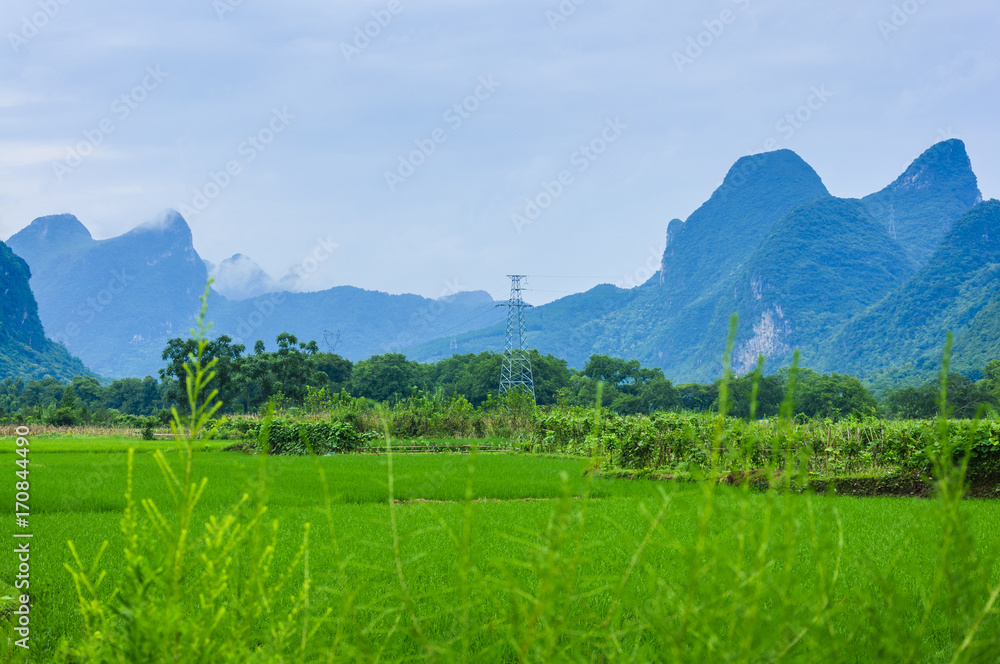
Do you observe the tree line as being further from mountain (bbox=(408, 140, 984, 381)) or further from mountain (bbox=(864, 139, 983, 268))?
mountain (bbox=(864, 139, 983, 268))

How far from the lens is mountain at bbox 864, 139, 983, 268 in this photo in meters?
156

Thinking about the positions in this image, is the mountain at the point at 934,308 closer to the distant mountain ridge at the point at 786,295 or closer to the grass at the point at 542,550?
the distant mountain ridge at the point at 786,295

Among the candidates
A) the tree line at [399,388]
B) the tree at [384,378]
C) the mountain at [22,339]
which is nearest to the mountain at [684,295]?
the tree line at [399,388]

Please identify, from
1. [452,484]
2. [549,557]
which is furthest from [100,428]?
[549,557]

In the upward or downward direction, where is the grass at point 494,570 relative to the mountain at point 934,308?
downward

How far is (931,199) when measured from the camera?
161375 mm

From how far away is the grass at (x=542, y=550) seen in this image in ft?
4.84

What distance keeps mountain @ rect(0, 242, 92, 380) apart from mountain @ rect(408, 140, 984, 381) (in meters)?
94.8

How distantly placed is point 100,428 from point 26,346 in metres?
60.4

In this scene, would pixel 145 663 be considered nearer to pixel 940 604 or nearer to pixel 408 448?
pixel 940 604

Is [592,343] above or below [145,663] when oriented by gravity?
above

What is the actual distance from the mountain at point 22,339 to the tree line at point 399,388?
1804 cm

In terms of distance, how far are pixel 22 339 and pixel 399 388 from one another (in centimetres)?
6131

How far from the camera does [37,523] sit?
27.4 ft
